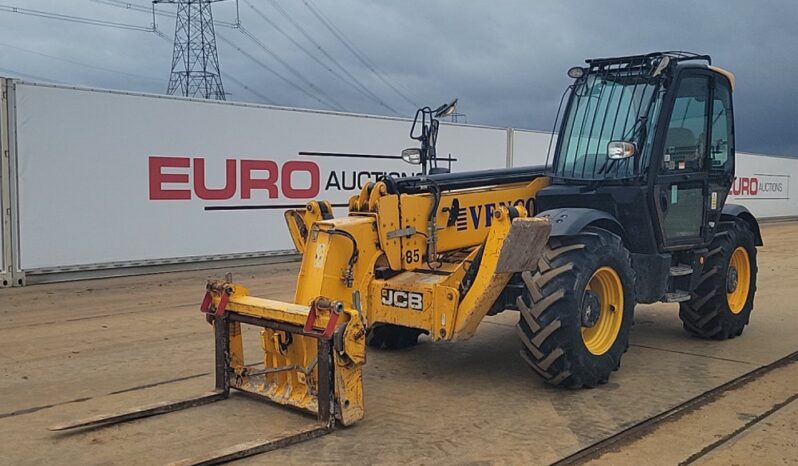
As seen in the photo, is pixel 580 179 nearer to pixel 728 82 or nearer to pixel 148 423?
pixel 728 82

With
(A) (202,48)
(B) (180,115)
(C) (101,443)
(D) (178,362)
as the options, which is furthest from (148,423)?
(A) (202,48)

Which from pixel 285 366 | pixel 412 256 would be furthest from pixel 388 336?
pixel 285 366

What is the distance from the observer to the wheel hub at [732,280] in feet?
26.8

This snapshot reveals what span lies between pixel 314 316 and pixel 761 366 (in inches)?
169

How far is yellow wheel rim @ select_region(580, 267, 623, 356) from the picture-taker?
6.31 meters

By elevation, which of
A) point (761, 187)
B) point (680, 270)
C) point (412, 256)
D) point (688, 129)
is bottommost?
point (680, 270)

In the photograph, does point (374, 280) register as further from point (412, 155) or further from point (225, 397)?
point (412, 155)

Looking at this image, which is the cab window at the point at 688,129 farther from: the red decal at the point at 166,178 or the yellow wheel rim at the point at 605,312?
the red decal at the point at 166,178

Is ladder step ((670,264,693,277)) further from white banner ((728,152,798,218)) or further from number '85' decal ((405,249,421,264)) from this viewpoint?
white banner ((728,152,798,218))

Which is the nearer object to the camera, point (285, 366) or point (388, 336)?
point (285, 366)

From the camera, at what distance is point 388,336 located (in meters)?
7.36

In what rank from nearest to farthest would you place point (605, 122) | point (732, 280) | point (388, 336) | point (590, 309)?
point (590, 309)
point (605, 122)
point (388, 336)
point (732, 280)

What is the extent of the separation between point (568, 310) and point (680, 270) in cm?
225

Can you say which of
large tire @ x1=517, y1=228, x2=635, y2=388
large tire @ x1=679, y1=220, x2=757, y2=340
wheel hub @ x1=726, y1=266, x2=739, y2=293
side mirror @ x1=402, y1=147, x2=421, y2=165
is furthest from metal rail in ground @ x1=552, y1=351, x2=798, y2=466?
side mirror @ x1=402, y1=147, x2=421, y2=165
